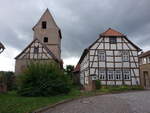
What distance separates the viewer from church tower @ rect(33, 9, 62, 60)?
2633 centimetres

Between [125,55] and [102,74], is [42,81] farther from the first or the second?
[125,55]

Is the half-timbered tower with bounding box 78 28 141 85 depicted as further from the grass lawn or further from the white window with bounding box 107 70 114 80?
the grass lawn

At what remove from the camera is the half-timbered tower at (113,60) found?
19.6 meters

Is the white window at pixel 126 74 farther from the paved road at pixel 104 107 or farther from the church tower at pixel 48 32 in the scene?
the church tower at pixel 48 32

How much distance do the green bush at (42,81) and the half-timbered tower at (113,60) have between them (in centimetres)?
725

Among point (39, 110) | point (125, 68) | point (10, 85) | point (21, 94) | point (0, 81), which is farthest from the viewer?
point (125, 68)

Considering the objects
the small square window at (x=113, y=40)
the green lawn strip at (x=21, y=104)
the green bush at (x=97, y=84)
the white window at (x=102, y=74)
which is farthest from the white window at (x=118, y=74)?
the green lawn strip at (x=21, y=104)

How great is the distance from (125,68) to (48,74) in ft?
40.3

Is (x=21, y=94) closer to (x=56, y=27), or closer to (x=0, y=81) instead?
(x=0, y=81)

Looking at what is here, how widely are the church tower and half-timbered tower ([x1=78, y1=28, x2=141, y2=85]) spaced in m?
8.33

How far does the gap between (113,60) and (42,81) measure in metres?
11.8

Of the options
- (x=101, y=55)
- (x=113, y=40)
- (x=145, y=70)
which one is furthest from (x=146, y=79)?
(x=101, y=55)

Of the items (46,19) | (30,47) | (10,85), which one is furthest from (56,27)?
(10,85)

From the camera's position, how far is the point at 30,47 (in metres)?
21.1
